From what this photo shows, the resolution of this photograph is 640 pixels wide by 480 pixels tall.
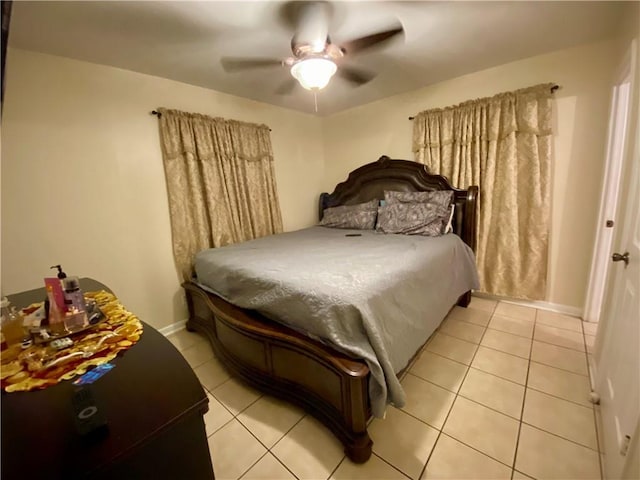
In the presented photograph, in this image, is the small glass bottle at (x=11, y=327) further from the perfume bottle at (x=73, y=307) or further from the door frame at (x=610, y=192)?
the door frame at (x=610, y=192)

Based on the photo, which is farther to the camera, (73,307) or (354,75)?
(354,75)

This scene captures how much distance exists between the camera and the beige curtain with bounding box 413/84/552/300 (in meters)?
2.42

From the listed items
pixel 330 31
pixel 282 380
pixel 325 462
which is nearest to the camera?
pixel 325 462

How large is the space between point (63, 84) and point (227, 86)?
1.27 m

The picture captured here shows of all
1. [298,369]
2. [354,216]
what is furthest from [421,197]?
[298,369]

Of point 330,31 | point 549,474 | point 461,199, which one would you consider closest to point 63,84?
point 330,31

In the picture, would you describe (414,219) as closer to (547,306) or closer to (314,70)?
(547,306)

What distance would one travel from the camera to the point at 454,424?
1.49m

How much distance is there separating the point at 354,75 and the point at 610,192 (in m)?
2.21

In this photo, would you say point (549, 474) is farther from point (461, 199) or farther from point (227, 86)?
point (227, 86)

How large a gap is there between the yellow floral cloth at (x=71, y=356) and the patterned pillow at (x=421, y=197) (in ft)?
8.45

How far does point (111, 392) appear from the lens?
0.75 meters

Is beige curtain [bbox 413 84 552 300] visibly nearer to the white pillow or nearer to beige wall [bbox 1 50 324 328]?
the white pillow

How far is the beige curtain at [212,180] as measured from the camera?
8.25 ft
